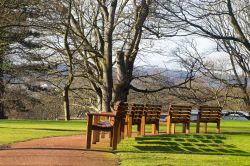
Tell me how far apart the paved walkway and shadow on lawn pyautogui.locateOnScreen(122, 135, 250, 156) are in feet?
5.18

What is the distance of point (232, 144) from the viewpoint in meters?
14.7

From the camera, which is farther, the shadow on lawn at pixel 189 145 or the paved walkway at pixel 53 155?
the shadow on lawn at pixel 189 145

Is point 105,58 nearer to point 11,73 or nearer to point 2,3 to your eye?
point 2,3

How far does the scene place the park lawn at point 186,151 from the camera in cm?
1056

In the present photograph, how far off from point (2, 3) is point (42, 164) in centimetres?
1180

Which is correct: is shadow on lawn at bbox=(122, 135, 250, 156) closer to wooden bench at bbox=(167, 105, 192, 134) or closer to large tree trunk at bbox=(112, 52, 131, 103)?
wooden bench at bbox=(167, 105, 192, 134)

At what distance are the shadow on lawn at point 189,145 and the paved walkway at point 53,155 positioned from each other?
1.58m

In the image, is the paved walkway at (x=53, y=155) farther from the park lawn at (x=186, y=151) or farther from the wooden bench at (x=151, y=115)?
the wooden bench at (x=151, y=115)

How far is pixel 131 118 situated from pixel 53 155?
5556mm

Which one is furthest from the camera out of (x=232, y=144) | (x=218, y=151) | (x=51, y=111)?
(x=51, y=111)

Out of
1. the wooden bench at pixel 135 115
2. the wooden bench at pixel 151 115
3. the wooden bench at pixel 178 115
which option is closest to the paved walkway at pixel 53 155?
the wooden bench at pixel 135 115

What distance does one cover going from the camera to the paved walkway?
32.7ft

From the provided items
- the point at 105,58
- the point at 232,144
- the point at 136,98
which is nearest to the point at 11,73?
the point at 136,98

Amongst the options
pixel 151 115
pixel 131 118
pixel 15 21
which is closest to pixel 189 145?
pixel 131 118
